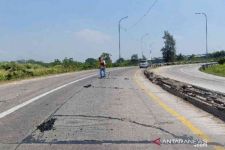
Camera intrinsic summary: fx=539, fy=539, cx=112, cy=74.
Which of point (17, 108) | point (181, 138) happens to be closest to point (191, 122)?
point (181, 138)

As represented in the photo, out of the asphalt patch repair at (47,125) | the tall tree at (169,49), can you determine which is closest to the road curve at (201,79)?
the asphalt patch repair at (47,125)

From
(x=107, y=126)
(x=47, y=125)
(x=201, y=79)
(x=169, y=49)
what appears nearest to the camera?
(x=107, y=126)

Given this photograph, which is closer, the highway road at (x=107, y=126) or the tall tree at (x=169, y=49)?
the highway road at (x=107, y=126)

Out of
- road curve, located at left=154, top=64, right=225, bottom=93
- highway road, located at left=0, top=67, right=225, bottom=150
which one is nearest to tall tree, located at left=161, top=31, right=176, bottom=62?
road curve, located at left=154, top=64, right=225, bottom=93

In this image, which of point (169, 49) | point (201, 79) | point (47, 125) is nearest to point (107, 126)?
point (47, 125)

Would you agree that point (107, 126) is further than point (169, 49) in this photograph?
No

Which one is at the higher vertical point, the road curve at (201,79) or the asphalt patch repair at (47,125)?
the asphalt patch repair at (47,125)

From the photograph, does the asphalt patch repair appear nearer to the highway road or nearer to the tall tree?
the highway road

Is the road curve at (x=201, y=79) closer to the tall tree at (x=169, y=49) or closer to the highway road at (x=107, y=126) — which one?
the highway road at (x=107, y=126)

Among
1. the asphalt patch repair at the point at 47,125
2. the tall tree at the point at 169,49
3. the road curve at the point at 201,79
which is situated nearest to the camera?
the asphalt patch repair at the point at 47,125

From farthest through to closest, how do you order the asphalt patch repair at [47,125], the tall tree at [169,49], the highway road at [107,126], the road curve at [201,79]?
Answer: the tall tree at [169,49], the road curve at [201,79], the asphalt patch repair at [47,125], the highway road at [107,126]

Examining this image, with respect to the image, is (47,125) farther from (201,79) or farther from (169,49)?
(169,49)

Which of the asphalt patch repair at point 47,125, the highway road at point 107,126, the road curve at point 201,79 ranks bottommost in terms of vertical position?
the road curve at point 201,79

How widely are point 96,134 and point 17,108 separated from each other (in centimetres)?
597
